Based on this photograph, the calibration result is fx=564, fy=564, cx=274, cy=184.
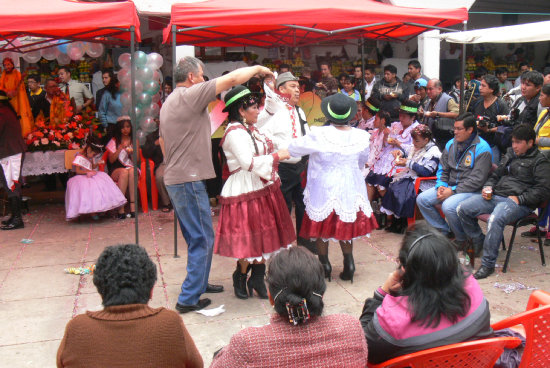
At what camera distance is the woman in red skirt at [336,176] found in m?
4.69

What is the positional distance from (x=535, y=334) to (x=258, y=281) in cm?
253

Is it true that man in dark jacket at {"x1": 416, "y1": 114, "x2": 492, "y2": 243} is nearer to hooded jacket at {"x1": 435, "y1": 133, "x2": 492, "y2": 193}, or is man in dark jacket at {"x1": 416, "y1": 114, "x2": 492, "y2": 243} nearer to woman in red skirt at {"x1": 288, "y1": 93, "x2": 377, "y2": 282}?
hooded jacket at {"x1": 435, "y1": 133, "x2": 492, "y2": 193}

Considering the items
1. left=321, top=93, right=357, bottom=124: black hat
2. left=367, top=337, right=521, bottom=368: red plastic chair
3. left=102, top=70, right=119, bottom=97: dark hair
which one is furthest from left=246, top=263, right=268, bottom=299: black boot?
left=102, top=70, right=119, bottom=97: dark hair

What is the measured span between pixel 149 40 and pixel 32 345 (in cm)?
915

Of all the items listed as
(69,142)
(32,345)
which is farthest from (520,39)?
(69,142)

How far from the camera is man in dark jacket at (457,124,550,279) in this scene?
512 cm

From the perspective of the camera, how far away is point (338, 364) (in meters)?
2.22

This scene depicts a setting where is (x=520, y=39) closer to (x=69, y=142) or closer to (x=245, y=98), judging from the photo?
(x=245, y=98)

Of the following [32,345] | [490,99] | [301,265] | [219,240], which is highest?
[490,99]

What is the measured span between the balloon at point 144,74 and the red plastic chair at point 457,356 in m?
5.99

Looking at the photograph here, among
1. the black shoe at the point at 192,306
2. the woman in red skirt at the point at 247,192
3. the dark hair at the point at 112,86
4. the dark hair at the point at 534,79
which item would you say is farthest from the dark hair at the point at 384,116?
the dark hair at the point at 112,86

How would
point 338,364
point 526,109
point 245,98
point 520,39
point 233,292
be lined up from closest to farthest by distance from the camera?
1. point 338,364
2. point 245,98
3. point 233,292
4. point 520,39
5. point 526,109

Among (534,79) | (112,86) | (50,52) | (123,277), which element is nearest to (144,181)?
(112,86)

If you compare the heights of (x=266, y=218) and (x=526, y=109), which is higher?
(x=526, y=109)
